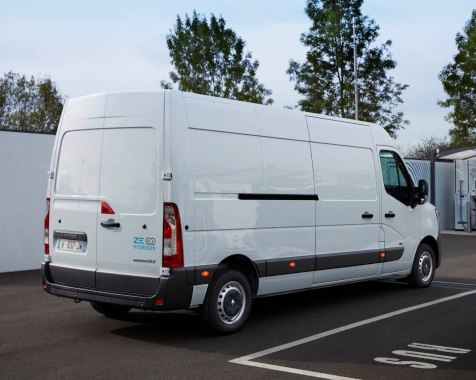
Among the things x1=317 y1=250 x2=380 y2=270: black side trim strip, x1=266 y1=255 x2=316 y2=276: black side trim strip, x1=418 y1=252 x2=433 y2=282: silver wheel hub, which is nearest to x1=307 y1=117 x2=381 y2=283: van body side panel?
x1=317 y1=250 x2=380 y2=270: black side trim strip

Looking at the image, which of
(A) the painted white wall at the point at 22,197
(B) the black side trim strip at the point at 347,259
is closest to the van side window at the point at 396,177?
(B) the black side trim strip at the point at 347,259

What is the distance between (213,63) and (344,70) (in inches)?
290

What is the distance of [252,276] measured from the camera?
7426 millimetres

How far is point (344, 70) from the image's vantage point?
35.2 metres

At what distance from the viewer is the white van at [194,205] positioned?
6.55 metres

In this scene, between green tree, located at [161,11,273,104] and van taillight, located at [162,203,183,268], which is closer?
van taillight, located at [162,203,183,268]

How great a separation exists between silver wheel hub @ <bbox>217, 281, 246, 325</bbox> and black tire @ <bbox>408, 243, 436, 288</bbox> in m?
3.80

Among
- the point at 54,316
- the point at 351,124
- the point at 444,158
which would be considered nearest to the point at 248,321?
the point at 54,316

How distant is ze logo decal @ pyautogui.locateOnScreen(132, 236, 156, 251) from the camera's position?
6.52 metres

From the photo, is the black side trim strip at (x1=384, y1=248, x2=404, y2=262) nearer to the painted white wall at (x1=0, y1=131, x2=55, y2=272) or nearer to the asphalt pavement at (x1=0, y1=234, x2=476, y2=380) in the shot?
the asphalt pavement at (x1=0, y1=234, x2=476, y2=380)

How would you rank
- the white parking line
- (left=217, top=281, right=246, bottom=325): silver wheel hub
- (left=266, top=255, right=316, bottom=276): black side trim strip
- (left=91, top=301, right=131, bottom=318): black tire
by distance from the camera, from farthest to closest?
(left=91, top=301, right=131, bottom=318): black tire < (left=266, top=255, right=316, bottom=276): black side trim strip < (left=217, top=281, right=246, bottom=325): silver wheel hub < the white parking line

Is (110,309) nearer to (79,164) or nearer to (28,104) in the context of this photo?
(79,164)

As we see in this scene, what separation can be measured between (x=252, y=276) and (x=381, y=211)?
2.62 m

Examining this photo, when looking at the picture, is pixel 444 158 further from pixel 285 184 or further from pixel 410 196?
pixel 285 184
